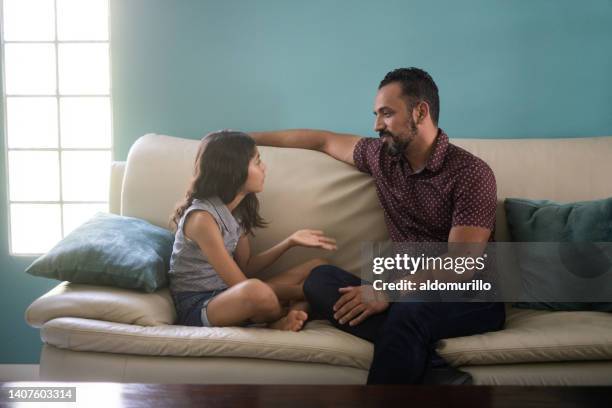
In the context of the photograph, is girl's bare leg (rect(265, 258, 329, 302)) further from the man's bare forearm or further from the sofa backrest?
the man's bare forearm

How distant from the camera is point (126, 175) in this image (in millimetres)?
2322

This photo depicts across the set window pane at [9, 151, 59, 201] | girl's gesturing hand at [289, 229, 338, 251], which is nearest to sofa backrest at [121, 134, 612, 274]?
girl's gesturing hand at [289, 229, 338, 251]

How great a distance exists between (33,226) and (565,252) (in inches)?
81.7

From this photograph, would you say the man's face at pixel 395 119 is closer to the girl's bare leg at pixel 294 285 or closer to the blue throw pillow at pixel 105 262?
the girl's bare leg at pixel 294 285

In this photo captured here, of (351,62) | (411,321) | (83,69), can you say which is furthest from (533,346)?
(83,69)

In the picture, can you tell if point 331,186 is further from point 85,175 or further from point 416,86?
point 85,175

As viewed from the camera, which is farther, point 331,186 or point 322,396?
point 331,186

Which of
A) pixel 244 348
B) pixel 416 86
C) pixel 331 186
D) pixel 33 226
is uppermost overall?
pixel 416 86

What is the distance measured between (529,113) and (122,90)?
1593mm

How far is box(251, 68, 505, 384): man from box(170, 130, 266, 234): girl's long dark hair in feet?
1.21

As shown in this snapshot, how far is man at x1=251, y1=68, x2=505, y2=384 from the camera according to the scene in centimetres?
181

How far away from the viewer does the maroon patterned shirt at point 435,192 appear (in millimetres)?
1986

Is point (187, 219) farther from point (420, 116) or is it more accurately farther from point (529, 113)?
point (529, 113)

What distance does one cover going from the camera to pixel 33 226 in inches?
111
